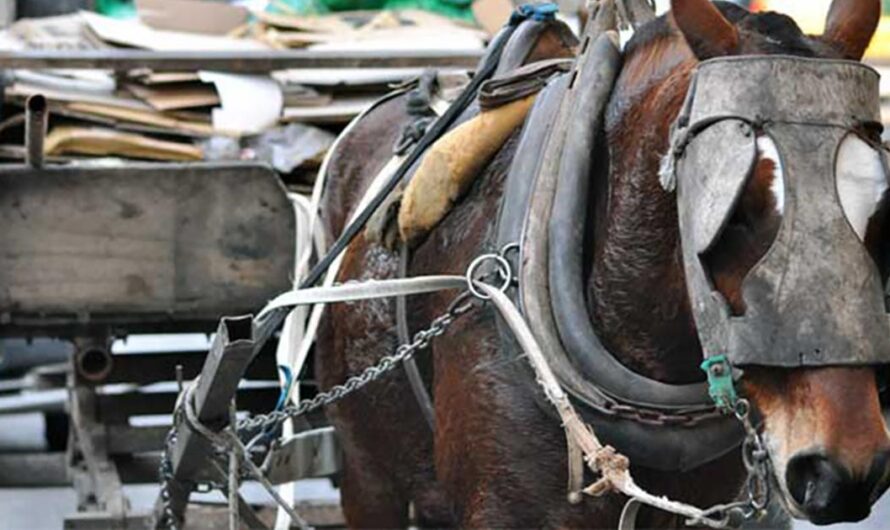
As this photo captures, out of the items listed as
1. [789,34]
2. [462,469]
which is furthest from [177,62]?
[789,34]

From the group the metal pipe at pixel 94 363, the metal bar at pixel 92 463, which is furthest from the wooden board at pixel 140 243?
the metal bar at pixel 92 463

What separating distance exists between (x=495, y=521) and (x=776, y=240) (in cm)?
94

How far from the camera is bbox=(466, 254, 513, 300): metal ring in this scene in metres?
3.82

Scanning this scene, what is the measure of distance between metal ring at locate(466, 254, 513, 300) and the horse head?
1.30 feet

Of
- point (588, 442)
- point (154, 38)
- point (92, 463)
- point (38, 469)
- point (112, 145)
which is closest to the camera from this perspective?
point (588, 442)

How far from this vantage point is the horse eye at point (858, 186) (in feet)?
10.5

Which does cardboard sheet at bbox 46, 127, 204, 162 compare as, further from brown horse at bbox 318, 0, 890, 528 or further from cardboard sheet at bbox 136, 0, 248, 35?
brown horse at bbox 318, 0, 890, 528

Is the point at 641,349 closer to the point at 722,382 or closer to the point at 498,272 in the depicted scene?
the point at 498,272

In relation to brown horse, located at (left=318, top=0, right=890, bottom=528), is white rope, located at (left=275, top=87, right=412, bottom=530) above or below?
below

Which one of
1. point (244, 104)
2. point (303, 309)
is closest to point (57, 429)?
point (244, 104)

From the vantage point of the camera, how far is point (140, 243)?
19.2 feet

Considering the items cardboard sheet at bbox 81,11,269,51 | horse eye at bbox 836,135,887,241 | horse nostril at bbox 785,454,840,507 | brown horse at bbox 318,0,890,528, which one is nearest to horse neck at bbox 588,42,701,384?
brown horse at bbox 318,0,890,528

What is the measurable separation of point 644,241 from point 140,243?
8.26ft

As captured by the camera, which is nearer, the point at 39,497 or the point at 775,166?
the point at 775,166
